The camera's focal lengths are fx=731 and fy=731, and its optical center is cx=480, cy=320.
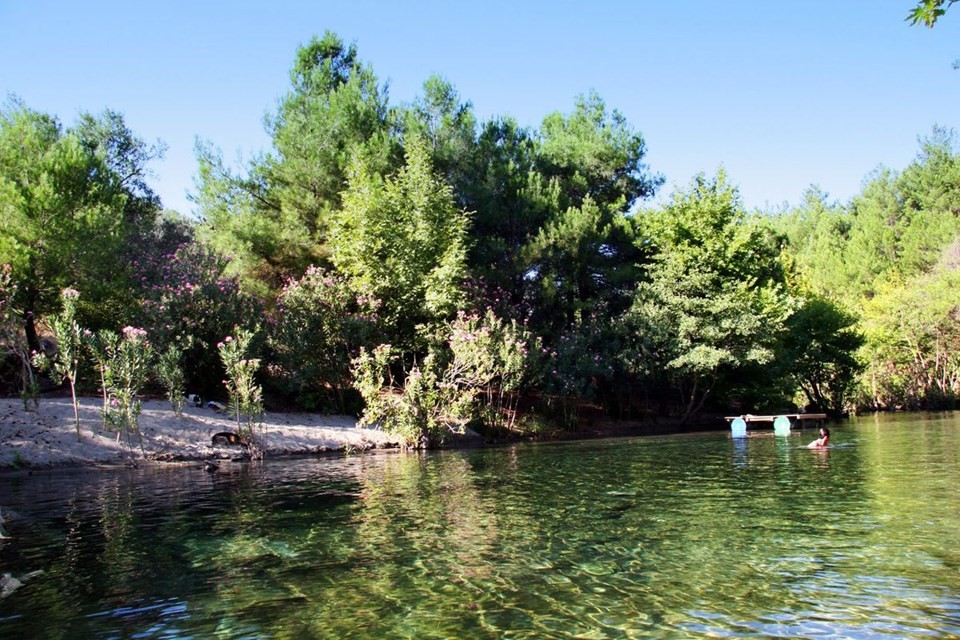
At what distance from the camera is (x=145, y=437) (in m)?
22.3

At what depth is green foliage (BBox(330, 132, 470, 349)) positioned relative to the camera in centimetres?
3077

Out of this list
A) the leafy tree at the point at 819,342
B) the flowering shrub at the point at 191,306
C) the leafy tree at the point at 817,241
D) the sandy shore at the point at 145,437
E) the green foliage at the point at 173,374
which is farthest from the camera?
the leafy tree at the point at 817,241

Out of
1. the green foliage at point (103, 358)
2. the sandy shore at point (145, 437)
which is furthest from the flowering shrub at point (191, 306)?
the green foliage at point (103, 358)

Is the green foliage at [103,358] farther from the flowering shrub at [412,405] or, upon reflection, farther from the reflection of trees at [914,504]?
the reflection of trees at [914,504]

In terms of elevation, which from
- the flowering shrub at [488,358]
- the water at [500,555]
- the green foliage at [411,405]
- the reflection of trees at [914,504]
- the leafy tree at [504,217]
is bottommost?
the water at [500,555]

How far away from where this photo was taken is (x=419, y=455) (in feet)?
78.2

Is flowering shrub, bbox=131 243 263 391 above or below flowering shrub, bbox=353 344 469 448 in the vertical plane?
above

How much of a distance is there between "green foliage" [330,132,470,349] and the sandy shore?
5.96 meters

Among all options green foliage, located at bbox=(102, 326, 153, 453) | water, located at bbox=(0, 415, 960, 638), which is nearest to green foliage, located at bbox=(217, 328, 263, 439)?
green foliage, located at bbox=(102, 326, 153, 453)

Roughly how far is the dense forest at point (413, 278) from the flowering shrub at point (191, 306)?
106 millimetres

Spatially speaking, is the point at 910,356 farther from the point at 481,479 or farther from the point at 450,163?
the point at 481,479

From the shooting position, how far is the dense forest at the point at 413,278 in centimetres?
2692

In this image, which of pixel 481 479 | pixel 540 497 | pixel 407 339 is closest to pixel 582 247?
pixel 407 339

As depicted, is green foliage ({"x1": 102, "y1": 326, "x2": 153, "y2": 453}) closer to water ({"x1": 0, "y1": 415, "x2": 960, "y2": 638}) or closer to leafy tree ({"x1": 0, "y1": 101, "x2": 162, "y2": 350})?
water ({"x1": 0, "y1": 415, "x2": 960, "y2": 638})
